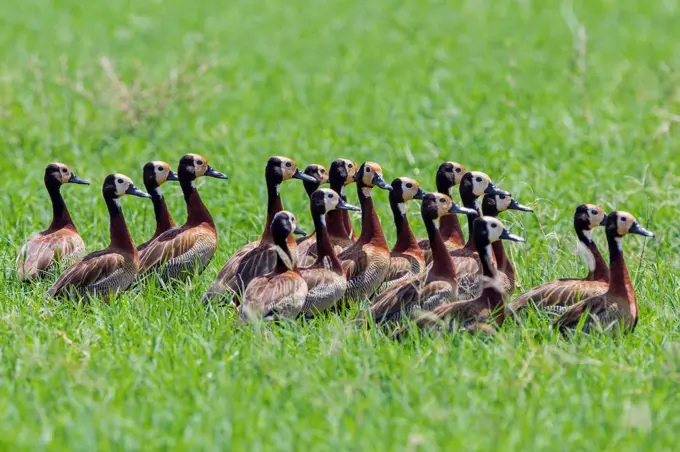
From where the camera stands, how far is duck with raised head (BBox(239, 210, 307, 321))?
26.8 feet

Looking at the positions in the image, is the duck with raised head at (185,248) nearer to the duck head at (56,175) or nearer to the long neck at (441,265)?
the duck head at (56,175)

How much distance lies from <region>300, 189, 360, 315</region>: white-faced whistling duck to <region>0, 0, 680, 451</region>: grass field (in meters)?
0.37

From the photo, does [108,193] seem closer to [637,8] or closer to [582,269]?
[582,269]

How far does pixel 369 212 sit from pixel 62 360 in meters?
3.03

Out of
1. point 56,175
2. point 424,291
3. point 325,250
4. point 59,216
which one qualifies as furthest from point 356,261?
point 56,175

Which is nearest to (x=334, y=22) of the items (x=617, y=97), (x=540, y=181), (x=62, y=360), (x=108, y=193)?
(x=617, y=97)

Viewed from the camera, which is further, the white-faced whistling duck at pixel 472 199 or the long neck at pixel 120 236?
the long neck at pixel 120 236

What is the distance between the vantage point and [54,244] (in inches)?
378

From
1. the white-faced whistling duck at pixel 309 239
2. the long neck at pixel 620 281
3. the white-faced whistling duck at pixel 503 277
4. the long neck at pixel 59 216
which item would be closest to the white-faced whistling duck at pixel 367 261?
the white-faced whistling duck at pixel 309 239

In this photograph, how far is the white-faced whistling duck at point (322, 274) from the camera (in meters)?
8.50

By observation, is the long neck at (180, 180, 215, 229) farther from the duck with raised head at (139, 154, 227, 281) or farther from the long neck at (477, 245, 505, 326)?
the long neck at (477, 245, 505, 326)

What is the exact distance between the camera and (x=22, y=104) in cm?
1591

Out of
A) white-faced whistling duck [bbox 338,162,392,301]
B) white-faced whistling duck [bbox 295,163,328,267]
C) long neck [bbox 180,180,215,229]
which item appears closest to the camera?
white-faced whistling duck [bbox 338,162,392,301]

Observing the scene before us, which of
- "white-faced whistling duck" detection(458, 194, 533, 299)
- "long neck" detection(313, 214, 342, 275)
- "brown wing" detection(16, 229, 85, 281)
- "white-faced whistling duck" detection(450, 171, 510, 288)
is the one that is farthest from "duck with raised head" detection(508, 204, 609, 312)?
"brown wing" detection(16, 229, 85, 281)
